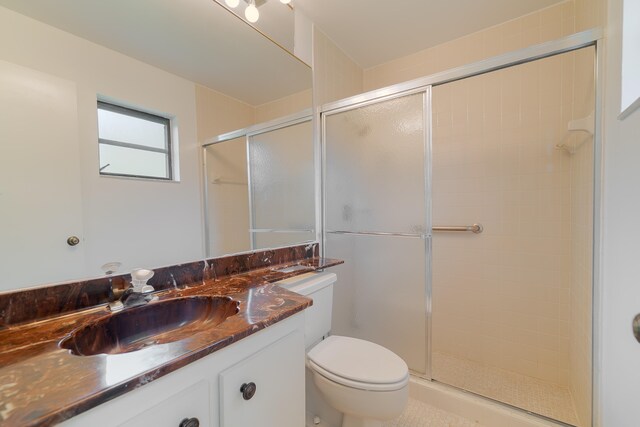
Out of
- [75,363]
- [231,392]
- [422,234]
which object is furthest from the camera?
[422,234]

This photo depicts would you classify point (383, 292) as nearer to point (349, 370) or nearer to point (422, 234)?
point (422, 234)

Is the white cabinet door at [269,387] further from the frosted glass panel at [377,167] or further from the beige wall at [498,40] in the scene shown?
the beige wall at [498,40]

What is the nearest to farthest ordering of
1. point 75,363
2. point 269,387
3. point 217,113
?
point 75,363
point 269,387
point 217,113

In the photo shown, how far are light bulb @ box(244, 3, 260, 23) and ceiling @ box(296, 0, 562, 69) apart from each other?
0.35 m

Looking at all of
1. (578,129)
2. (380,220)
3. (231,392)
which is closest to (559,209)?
(578,129)

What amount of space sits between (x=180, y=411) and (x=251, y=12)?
5.66 feet

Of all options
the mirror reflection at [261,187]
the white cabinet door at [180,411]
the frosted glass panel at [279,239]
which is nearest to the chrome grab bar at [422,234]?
the frosted glass panel at [279,239]

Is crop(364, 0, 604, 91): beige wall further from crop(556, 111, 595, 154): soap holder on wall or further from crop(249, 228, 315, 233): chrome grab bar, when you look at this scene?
crop(249, 228, 315, 233): chrome grab bar

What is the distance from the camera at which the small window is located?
895mm

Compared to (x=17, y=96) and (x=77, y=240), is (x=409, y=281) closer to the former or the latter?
(x=77, y=240)

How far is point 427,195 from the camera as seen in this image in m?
1.52

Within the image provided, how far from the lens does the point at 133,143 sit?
961mm

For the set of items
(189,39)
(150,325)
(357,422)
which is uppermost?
(189,39)

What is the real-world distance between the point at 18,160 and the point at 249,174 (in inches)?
34.4
